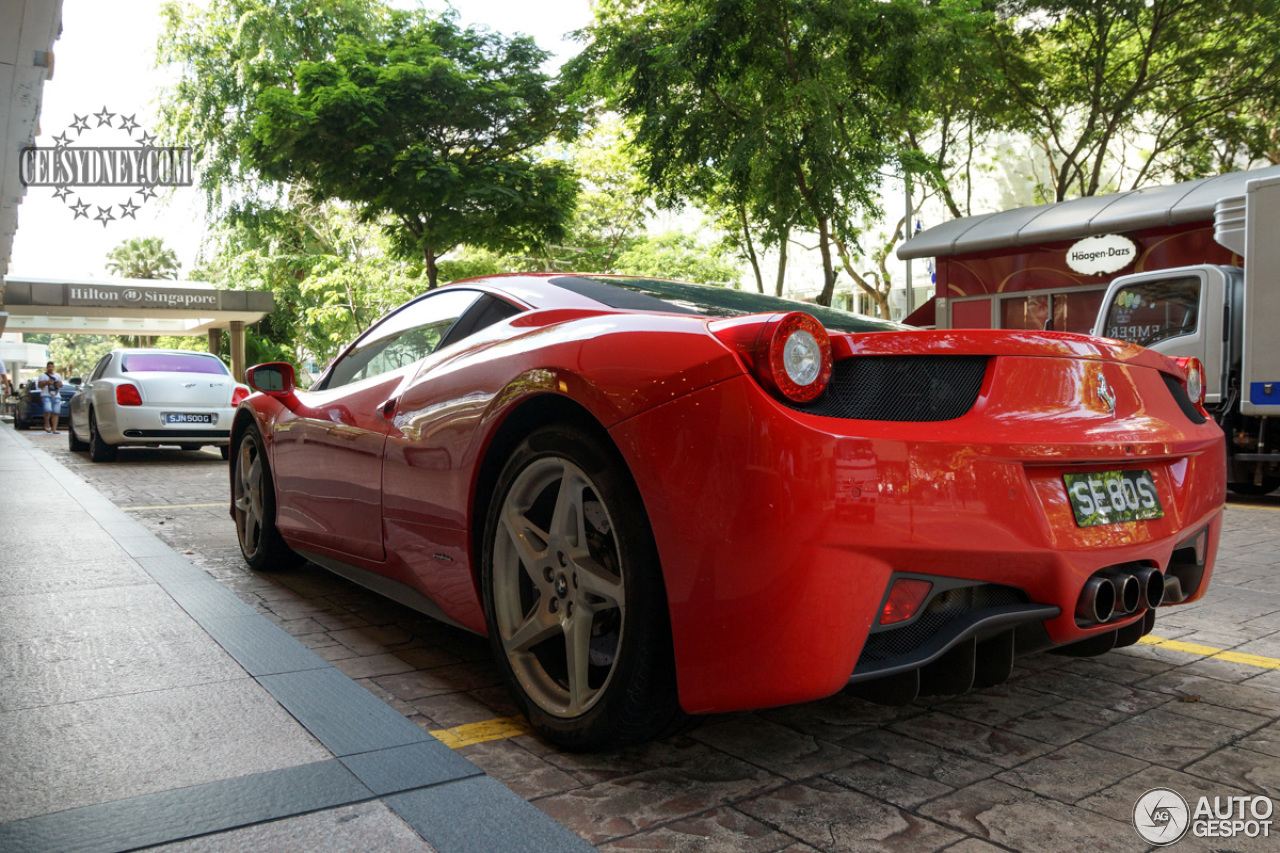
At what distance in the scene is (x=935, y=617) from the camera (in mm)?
2293

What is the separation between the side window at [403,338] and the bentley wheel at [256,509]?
2.50 feet

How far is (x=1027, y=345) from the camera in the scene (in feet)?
8.04

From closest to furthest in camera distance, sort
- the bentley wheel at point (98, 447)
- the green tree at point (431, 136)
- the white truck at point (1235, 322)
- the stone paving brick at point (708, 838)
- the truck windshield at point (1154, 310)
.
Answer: the stone paving brick at point (708, 838)
the white truck at point (1235, 322)
the truck windshield at point (1154, 310)
the bentley wheel at point (98, 447)
the green tree at point (431, 136)

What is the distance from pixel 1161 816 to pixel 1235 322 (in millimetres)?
8572

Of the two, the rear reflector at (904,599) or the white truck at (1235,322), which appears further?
the white truck at (1235,322)

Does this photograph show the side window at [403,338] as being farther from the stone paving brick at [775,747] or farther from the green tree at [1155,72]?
the green tree at [1155,72]

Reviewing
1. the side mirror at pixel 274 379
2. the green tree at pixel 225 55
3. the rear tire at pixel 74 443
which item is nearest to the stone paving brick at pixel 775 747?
the side mirror at pixel 274 379

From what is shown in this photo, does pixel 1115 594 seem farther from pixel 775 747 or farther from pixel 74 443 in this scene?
pixel 74 443

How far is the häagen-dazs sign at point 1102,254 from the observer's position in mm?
12430

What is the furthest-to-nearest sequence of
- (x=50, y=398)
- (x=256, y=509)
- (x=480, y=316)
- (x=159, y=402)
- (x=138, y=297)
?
(x=138, y=297) < (x=50, y=398) < (x=159, y=402) < (x=256, y=509) < (x=480, y=316)

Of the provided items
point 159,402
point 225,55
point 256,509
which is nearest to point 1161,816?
point 256,509

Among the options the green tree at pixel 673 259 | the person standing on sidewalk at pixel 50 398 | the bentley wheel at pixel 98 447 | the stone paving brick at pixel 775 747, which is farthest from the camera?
the green tree at pixel 673 259

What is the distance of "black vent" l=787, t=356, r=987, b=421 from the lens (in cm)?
223

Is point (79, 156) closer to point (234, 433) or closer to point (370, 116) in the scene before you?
point (370, 116)
